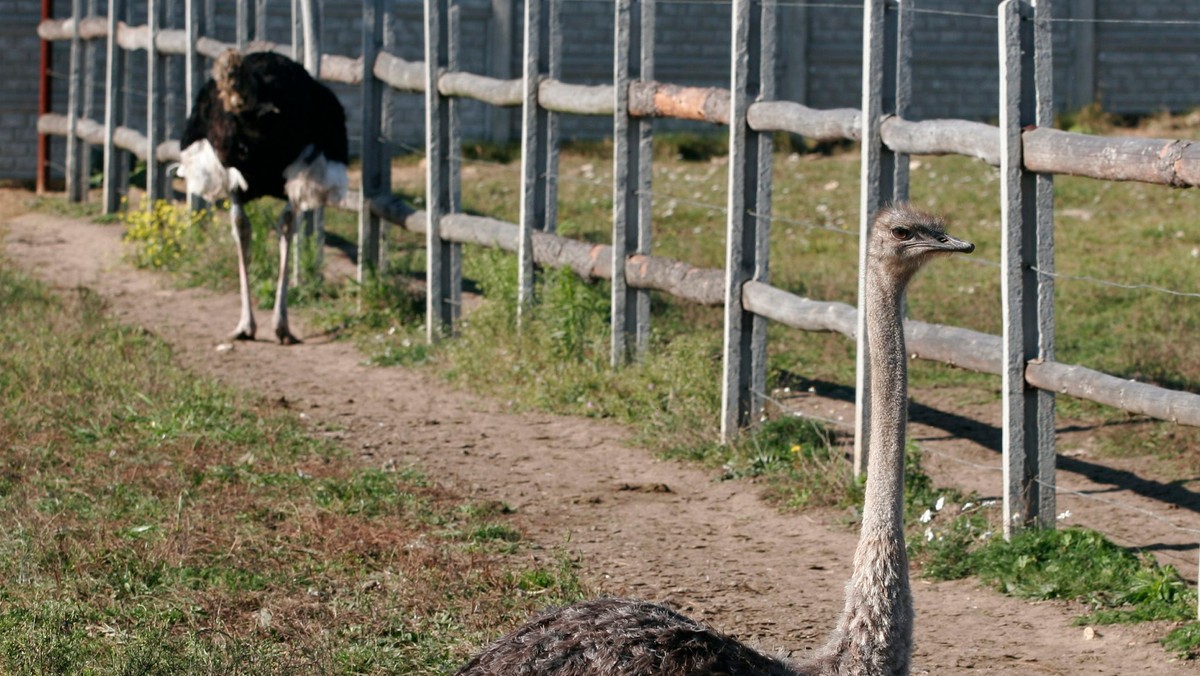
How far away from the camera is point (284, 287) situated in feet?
32.8

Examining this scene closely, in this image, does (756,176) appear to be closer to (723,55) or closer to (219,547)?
(219,547)

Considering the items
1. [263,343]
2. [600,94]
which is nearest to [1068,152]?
[600,94]

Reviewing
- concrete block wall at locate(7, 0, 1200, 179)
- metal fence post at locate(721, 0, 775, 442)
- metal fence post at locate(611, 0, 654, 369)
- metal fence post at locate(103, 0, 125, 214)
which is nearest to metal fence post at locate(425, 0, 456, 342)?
metal fence post at locate(611, 0, 654, 369)

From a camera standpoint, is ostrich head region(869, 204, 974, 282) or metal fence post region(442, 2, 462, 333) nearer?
ostrich head region(869, 204, 974, 282)

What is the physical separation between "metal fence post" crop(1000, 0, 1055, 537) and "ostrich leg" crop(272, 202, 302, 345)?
521 cm

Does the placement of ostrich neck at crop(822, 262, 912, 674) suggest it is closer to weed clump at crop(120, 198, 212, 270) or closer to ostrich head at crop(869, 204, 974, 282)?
ostrich head at crop(869, 204, 974, 282)

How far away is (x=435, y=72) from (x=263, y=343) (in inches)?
74.1

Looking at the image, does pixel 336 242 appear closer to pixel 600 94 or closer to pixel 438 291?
pixel 438 291

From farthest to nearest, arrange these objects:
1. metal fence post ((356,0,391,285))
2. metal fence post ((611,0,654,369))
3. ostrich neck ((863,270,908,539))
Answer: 1. metal fence post ((356,0,391,285))
2. metal fence post ((611,0,654,369))
3. ostrich neck ((863,270,908,539))

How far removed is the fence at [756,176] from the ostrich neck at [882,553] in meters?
1.59

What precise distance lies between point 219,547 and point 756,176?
2.91 m

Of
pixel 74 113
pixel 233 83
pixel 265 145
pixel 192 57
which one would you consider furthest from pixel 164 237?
pixel 74 113

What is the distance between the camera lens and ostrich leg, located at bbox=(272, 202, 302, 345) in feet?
32.8

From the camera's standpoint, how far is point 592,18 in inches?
752
